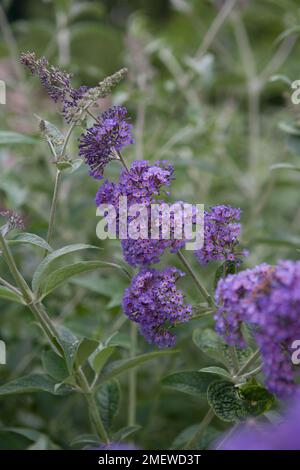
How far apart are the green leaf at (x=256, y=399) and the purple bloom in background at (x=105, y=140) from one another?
1.28 feet

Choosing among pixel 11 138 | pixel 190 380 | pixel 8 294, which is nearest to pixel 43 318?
pixel 8 294

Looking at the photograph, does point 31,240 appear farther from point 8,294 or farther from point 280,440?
point 280,440

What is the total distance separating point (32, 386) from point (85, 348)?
0.43ft

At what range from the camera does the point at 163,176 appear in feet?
2.85

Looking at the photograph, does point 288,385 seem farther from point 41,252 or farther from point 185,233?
point 41,252

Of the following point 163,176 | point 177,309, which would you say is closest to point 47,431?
point 177,309

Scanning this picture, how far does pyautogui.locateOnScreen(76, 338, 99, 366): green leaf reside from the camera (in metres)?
0.95

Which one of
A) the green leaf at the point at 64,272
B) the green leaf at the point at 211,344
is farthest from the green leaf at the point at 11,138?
the green leaf at the point at 211,344

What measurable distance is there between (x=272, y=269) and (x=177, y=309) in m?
0.17

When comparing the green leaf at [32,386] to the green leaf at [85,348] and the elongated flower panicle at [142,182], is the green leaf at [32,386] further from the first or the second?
the elongated flower panicle at [142,182]

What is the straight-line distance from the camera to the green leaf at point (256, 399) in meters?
0.90

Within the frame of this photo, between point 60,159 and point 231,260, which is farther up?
point 60,159

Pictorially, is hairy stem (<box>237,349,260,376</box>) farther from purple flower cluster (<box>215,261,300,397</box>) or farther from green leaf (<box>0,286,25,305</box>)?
green leaf (<box>0,286,25,305</box>)

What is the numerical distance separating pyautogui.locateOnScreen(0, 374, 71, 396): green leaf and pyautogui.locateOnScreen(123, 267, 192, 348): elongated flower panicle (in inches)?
8.7
